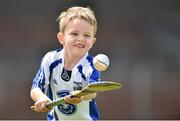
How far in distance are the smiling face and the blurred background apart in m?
4.06

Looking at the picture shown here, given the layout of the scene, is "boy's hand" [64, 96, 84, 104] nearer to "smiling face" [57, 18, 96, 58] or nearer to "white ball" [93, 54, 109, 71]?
"white ball" [93, 54, 109, 71]

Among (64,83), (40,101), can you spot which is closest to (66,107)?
(64,83)

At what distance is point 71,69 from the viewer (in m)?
3.70

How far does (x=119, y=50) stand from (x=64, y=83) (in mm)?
4180

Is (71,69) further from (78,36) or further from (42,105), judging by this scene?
(42,105)

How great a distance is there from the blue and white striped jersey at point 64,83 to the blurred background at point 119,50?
3.92 m

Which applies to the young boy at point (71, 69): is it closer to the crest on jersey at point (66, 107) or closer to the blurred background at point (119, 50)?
the crest on jersey at point (66, 107)

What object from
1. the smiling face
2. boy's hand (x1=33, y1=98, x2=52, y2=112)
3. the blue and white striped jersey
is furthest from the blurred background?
boy's hand (x1=33, y1=98, x2=52, y2=112)

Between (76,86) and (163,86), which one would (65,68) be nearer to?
(76,86)

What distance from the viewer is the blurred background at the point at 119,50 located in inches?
306

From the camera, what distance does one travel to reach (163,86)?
780 cm

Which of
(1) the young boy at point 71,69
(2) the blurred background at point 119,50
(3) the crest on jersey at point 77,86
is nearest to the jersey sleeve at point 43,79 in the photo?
(1) the young boy at point 71,69

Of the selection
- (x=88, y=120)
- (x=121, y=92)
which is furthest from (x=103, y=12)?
(x=88, y=120)

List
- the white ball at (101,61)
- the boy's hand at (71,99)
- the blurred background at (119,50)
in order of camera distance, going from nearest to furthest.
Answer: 1. the boy's hand at (71,99)
2. the white ball at (101,61)
3. the blurred background at (119,50)
